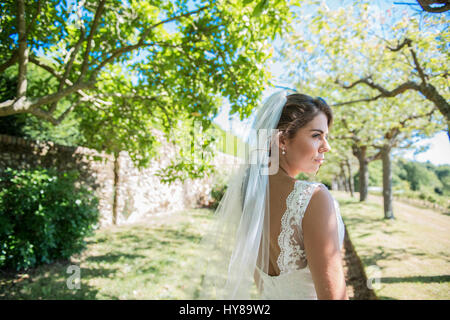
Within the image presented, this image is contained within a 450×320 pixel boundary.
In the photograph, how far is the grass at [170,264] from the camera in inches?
84.4

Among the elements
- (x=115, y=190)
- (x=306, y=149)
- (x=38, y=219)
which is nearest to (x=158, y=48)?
(x=38, y=219)

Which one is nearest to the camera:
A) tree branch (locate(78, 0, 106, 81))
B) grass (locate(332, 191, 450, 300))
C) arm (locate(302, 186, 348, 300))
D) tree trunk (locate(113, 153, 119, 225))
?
arm (locate(302, 186, 348, 300))

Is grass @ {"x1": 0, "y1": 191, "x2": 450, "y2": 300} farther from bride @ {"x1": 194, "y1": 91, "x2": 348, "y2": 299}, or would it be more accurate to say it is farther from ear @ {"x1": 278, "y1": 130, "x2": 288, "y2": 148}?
ear @ {"x1": 278, "y1": 130, "x2": 288, "y2": 148}

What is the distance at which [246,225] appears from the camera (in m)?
1.81

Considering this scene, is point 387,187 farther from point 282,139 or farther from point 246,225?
point 246,225

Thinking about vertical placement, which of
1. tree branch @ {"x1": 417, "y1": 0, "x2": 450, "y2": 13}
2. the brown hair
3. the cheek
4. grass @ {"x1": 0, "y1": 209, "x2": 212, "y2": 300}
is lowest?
grass @ {"x1": 0, "y1": 209, "x2": 212, "y2": 300}

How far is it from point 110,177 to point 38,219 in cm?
408

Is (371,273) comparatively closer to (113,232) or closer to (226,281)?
(226,281)

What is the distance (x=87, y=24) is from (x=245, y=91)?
10.6 feet

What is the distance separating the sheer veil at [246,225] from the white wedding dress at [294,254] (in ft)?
0.45

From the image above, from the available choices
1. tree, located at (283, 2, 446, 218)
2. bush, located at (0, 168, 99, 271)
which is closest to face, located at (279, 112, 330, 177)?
tree, located at (283, 2, 446, 218)

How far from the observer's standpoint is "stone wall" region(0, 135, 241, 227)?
5.75 metres

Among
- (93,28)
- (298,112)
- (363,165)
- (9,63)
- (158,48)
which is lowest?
(298,112)

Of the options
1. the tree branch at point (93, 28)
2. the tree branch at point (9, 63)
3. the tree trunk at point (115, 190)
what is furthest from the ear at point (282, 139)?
the tree trunk at point (115, 190)
